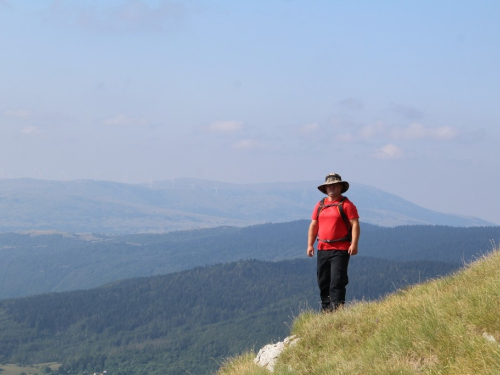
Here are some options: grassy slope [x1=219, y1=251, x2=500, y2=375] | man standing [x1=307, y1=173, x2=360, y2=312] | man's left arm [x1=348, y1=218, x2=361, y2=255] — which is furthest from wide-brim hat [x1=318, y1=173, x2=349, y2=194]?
grassy slope [x1=219, y1=251, x2=500, y2=375]

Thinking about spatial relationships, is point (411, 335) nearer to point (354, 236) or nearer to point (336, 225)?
point (354, 236)

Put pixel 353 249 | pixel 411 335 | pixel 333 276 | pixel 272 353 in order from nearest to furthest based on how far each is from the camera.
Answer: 1. pixel 411 335
2. pixel 272 353
3. pixel 353 249
4. pixel 333 276

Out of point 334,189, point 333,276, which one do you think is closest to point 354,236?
point 333,276

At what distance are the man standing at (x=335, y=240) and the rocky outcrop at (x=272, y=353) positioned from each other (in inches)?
68.4

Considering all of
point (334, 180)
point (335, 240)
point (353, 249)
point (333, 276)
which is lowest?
point (333, 276)

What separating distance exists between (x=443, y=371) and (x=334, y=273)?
5636mm

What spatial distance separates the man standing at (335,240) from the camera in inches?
516

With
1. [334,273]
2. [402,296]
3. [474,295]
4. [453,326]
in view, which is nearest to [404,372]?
[453,326]

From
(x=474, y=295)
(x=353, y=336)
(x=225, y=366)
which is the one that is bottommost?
(x=225, y=366)

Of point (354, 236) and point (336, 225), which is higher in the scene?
point (336, 225)

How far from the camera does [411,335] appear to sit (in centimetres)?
885

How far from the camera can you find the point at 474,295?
30.1ft

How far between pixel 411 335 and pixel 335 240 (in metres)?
4.52

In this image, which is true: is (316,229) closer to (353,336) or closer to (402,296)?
(402,296)
